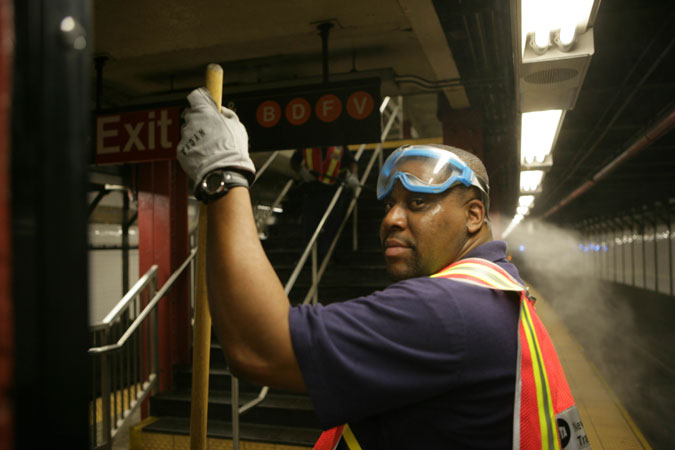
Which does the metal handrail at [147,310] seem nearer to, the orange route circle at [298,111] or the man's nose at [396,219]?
the orange route circle at [298,111]

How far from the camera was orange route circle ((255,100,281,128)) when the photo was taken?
4.14m

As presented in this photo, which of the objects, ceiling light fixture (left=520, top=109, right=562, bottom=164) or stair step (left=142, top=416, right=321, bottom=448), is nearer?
ceiling light fixture (left=520, top=109, right=562, bottom=164)

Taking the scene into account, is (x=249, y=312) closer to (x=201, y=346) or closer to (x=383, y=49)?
(x=201, y=346)

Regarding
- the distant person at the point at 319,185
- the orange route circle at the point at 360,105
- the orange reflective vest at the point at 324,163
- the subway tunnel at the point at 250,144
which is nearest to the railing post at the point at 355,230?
the subway tunnel at the point at 250,144

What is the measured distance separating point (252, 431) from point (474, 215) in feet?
14.1

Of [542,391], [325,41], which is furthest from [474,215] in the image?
[325,41]

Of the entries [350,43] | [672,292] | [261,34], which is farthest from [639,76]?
[672,292]

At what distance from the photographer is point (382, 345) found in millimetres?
1050

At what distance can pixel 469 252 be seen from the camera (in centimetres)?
152

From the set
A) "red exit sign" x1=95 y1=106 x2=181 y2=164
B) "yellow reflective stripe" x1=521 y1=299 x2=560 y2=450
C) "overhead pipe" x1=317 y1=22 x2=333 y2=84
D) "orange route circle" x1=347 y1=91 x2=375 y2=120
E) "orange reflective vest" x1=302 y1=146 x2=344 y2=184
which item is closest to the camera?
"yellow reflective stripe" x1=521 y1=299 x2=560 y2=450

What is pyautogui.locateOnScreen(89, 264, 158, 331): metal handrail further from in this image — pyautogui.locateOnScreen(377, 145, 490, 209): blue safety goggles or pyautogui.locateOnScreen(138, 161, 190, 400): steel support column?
pyautogui.locateOnScreen(377, 145, 490, 209): blue safety goggles

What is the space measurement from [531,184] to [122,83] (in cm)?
642

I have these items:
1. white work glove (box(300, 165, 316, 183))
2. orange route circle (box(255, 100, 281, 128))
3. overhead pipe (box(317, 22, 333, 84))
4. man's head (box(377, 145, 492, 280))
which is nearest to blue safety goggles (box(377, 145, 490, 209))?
man's head (box(377, 145, 492, 280))

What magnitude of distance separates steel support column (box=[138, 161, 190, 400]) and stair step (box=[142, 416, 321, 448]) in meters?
0.84
